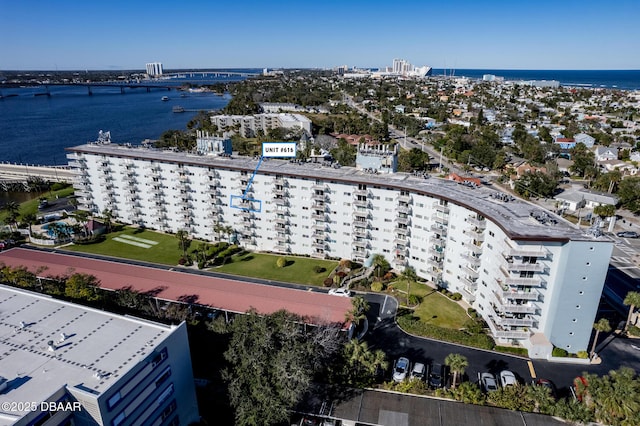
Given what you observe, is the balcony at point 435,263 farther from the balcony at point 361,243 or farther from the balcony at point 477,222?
the balcony at point 361,243

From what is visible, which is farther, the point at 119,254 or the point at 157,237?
the point at 157,237

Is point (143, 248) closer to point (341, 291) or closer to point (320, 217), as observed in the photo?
point (320, 217)

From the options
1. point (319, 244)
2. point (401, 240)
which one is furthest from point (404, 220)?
point (319, 244)

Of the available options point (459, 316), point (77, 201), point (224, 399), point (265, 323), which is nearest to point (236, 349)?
point (265, 323)

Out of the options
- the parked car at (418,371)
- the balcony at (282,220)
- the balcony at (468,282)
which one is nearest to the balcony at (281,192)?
the balcony at (282,220)

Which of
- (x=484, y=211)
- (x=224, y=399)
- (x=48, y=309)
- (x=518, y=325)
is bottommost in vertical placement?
(x=224, y=399)

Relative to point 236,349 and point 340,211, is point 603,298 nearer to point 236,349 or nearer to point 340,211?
point 340,211
